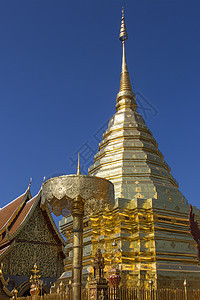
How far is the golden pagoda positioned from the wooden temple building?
1580mm

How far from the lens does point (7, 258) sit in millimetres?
14242

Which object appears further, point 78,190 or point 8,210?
point 8,210

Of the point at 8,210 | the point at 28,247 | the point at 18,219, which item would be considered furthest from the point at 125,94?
the point at 28,247

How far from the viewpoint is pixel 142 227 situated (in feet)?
38.5

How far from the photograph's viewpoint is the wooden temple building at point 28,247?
14133 millimetres

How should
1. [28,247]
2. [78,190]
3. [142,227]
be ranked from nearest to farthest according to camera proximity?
1. [78,190]
2. [142,227]
3. [28,247]

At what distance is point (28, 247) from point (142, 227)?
5.52 meters

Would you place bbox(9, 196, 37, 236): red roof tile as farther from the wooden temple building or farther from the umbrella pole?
the umbrella pole

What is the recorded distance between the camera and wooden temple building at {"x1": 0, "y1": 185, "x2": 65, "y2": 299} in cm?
1413

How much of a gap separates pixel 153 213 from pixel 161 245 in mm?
1021

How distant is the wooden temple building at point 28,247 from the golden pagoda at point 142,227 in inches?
62.2

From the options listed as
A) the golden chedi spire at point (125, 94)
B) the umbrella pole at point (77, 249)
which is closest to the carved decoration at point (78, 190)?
the umbrella pole at point (77, 249)

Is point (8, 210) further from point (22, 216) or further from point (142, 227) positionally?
point (142, 227)

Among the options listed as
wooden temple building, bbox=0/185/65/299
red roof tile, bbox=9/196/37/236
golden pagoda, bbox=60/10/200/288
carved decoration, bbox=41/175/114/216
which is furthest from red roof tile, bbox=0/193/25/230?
carved decoration, bbox=41/175/114/216
